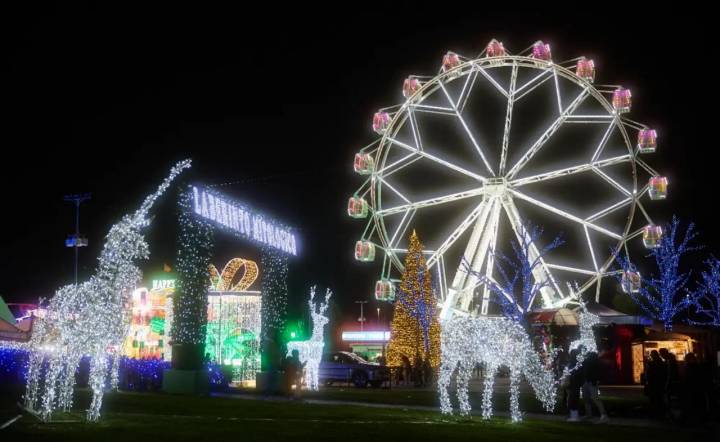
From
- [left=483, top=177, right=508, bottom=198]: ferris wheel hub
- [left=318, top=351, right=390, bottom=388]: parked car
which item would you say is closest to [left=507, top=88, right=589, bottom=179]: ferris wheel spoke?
[left=483, top=177, right=508, bottom=198]: ferris wheel hub

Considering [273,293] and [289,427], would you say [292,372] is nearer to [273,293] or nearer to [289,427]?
[273,293]

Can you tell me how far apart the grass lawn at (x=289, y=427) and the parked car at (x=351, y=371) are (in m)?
13.2

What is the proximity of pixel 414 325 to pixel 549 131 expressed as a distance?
14979 mm

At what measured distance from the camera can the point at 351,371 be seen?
31266mm

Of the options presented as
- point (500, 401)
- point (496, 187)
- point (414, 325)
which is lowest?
point (500, 401)

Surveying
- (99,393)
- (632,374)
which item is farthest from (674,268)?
(99,393)

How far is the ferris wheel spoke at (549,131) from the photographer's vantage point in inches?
1258

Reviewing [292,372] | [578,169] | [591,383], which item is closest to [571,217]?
[578,169]

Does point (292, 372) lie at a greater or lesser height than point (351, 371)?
greater

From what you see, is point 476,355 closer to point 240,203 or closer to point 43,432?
point 43,432

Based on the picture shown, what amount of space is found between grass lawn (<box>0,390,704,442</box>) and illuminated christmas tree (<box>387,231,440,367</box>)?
24992 mm

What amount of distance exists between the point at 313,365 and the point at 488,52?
15.3 meters

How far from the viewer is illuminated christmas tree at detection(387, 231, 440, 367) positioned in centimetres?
4262

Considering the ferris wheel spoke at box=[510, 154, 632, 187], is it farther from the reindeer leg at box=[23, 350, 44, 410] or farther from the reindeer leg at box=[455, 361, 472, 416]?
the reindeer leg at box=[23, 350, 44, 410]
